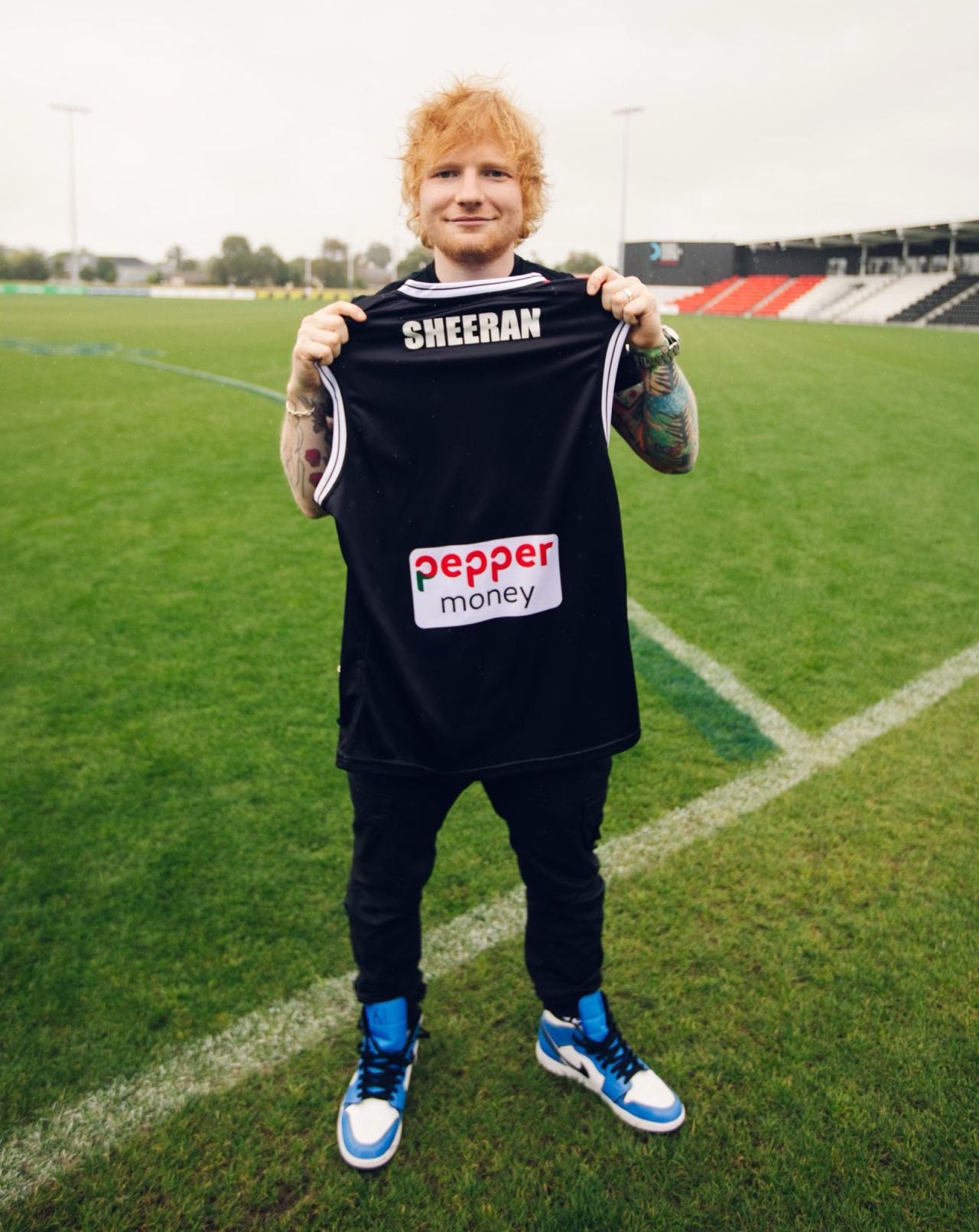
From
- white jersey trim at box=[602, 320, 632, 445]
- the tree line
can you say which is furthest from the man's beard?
the tree line

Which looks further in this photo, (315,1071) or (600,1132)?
(315,1071)

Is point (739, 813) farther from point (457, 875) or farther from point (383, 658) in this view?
point (383, 658)

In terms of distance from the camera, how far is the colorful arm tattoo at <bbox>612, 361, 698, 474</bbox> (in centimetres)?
178

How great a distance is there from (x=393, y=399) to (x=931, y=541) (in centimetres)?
501

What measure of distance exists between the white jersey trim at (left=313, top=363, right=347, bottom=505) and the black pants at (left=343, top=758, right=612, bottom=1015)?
588 mm

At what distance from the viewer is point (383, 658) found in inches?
71.0

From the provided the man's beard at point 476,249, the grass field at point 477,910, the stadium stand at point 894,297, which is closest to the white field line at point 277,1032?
the grass field at point 477,910

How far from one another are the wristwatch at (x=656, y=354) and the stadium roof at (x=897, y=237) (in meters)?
34.9

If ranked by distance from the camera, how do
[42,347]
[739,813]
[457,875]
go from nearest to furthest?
1. [457,875]
2. [739,813]
3. [42,347]

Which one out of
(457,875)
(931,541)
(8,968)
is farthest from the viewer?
(931,541)

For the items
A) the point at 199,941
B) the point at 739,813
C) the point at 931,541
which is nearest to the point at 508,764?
the point at 199,941

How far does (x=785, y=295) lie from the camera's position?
1729 inches

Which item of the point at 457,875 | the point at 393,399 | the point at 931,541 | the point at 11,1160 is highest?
the point at 393,399

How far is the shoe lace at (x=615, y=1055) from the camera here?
1.97 metres
